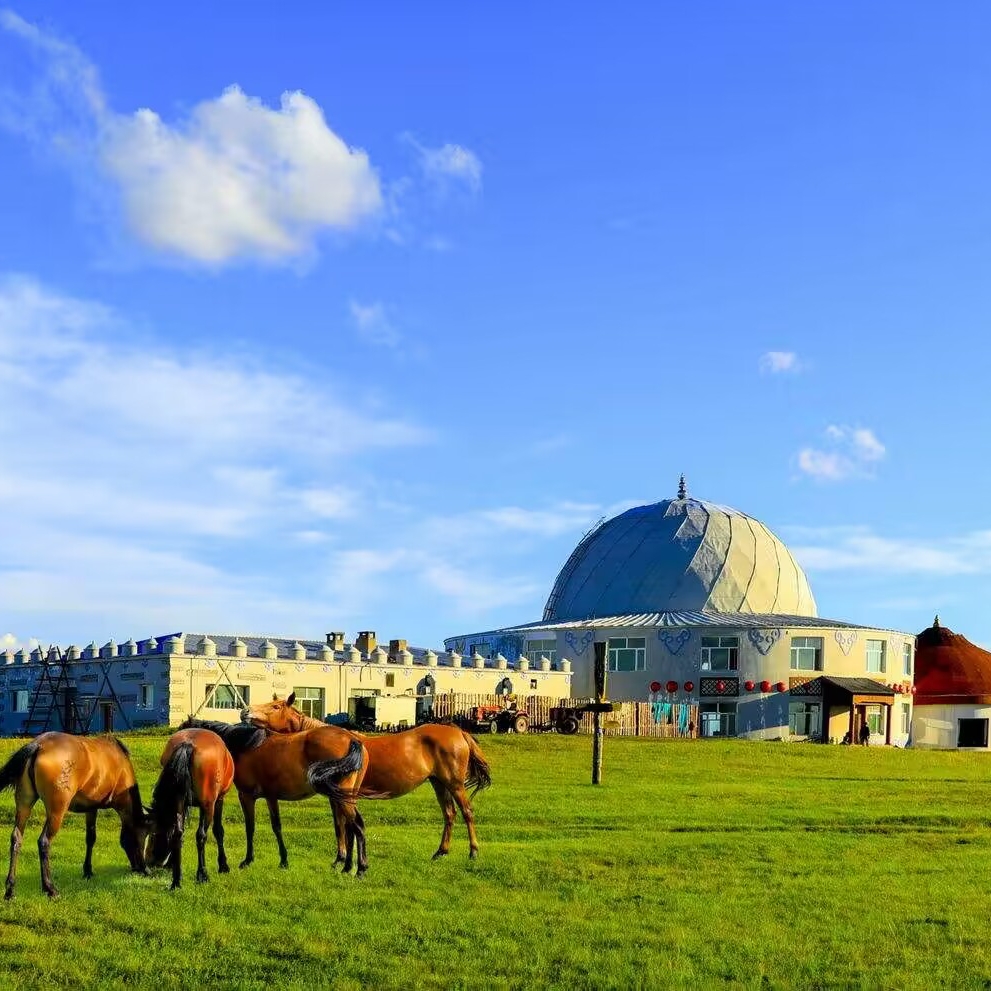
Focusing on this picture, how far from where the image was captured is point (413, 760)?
19.8 meters

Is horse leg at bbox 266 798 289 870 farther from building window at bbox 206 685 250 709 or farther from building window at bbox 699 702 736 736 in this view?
building window at bbox 699 702 736 736

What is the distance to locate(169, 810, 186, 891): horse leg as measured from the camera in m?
16.9

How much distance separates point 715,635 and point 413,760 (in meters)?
62.6

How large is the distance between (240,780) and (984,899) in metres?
11.0

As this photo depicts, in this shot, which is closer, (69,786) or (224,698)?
(69,786)

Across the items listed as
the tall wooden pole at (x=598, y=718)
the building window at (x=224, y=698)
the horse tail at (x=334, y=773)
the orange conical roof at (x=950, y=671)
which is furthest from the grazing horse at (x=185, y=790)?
the orange conical roof at (x=950, y=671)

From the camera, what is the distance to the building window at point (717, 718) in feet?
259

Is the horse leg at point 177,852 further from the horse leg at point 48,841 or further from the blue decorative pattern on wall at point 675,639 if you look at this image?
the blue decorative pattern on wall at point 675,639

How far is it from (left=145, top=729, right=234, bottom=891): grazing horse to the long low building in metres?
45.8

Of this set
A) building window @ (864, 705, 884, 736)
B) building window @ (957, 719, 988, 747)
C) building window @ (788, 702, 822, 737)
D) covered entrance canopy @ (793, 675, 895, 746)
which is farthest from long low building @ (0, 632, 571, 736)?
building window @ (957, 719, 988, 747)

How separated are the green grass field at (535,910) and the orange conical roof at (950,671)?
201 ft

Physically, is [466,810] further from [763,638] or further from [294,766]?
Result: [763,638]

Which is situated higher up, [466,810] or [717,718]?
[466,810]

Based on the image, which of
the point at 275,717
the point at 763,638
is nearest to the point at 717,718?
the point at 763,638
